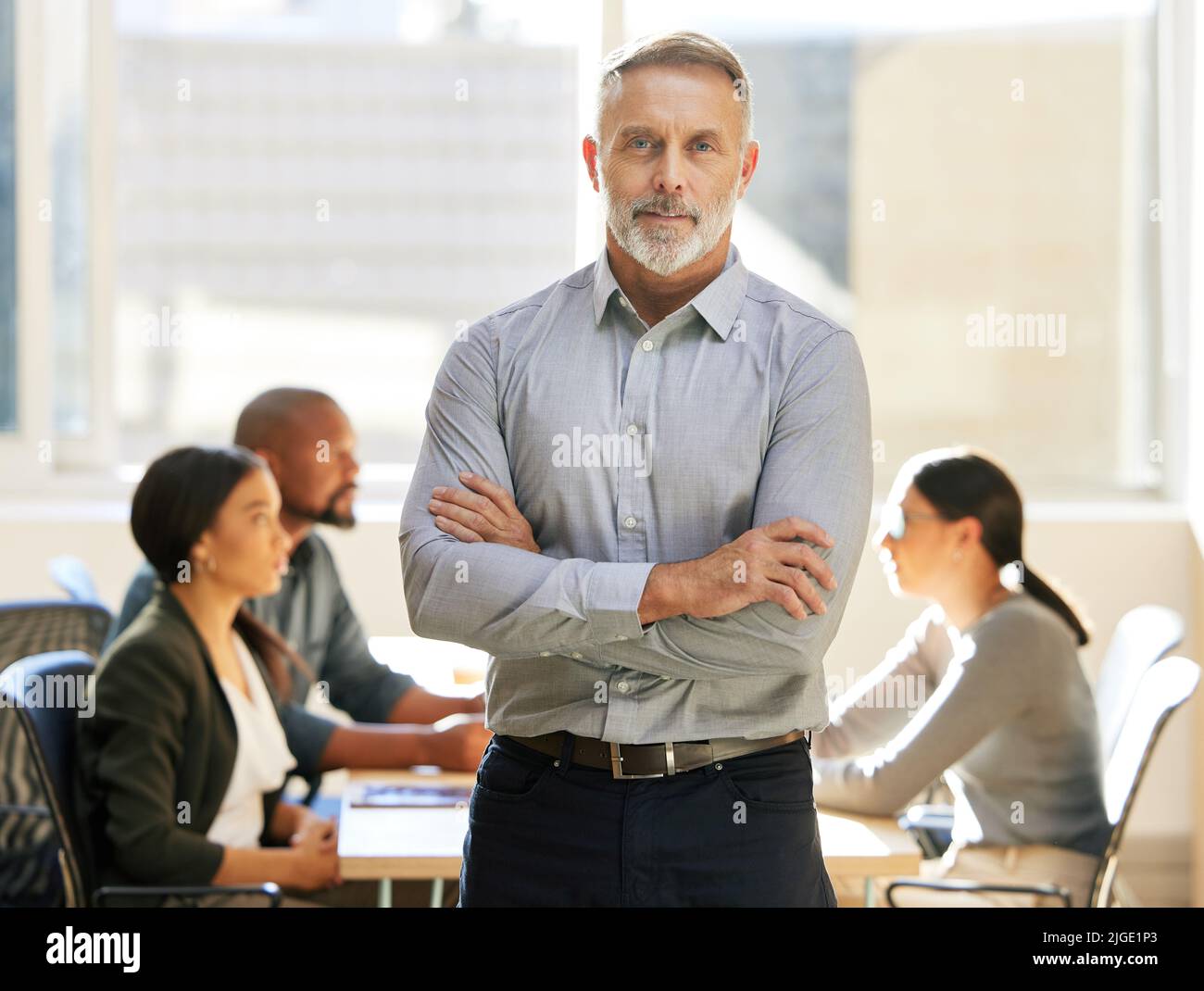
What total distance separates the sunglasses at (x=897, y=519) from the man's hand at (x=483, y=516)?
4.83 feet

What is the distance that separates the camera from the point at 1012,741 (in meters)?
2.75

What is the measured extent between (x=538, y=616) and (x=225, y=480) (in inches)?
52.5

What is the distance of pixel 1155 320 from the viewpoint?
4.61 m

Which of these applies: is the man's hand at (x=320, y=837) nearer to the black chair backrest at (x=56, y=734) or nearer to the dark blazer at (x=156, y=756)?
the dark blazer at (x=156, y=756)

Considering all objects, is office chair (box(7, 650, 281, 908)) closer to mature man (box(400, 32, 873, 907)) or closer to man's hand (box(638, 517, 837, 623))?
mature man (box(400, 32, 873, 907))

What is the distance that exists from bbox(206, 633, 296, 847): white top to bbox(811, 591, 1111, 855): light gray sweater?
100 centimetres

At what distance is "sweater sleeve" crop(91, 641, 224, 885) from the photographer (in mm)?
2391

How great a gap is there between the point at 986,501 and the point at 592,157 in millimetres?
1464

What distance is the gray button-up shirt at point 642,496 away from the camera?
1582 millimetres

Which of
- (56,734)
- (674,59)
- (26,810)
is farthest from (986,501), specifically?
(26,810)

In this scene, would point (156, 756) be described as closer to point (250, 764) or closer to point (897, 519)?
point (250, 764)
